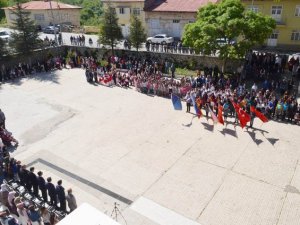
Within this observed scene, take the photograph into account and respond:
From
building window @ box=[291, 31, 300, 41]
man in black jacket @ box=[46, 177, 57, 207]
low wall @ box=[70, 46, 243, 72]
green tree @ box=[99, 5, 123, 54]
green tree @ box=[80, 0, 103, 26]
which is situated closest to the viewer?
man in black jacket @ box=[46, 177, 57, 207]

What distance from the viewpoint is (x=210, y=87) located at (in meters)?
21.2

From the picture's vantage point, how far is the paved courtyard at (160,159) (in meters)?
11.7

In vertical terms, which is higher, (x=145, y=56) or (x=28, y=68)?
(x=145, y=56)

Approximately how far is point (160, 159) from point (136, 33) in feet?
55.3

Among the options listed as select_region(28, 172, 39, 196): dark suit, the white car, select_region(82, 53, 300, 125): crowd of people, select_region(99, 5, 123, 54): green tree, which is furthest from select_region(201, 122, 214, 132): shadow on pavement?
the white car

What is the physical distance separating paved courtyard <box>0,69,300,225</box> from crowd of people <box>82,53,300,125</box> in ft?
3.13

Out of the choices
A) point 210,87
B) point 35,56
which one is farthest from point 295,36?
point 35,56

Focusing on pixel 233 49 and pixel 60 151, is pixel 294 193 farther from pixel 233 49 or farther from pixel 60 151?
pixel 233 49

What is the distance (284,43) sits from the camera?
3212cm

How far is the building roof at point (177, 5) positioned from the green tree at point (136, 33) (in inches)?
343

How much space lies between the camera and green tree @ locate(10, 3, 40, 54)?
95.5 feet

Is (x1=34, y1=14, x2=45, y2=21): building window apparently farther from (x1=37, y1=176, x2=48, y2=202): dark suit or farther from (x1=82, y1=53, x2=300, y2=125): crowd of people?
(x1=37, y1=176, x2=48, y2=202): dark suit

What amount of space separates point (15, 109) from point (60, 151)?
7348mm

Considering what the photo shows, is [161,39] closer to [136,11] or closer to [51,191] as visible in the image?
[136,11]
